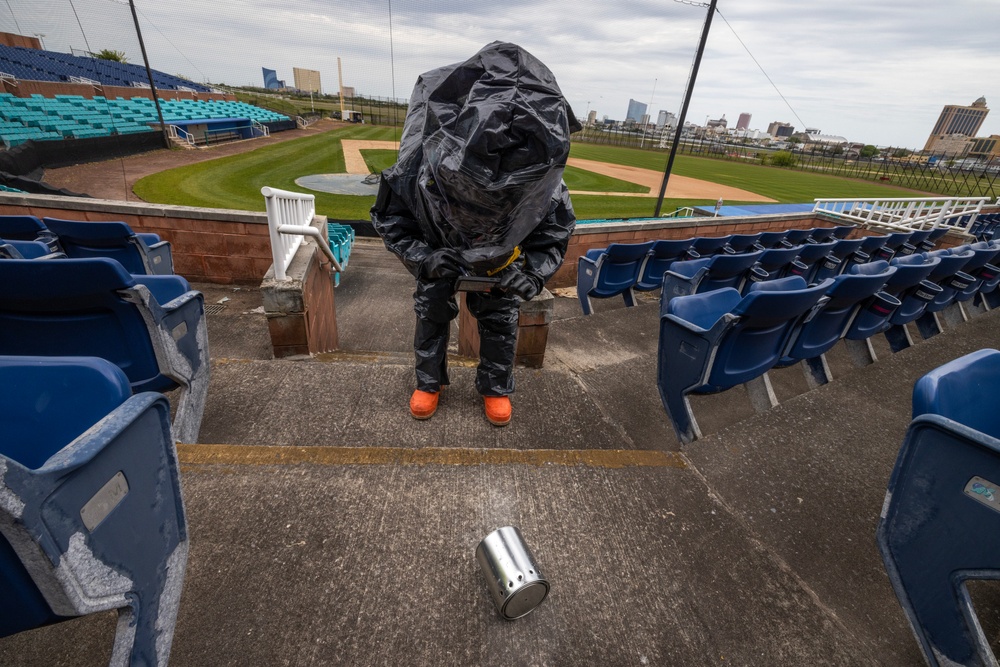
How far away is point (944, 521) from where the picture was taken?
1219mm

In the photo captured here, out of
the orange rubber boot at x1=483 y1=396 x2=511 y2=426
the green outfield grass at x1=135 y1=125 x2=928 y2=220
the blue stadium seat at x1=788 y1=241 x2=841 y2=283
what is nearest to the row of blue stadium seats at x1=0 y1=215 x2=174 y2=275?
the orange rubber boot at x1=483 y1=396 x2=511 y2=426

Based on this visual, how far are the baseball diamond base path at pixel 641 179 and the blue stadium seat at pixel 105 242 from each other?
17.5 m

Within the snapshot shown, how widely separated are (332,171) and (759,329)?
67.3ft

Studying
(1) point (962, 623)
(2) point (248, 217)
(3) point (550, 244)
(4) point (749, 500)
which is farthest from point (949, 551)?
(2) point (248, 217)

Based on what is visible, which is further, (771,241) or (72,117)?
(72,117)

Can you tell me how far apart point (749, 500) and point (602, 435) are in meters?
0.78

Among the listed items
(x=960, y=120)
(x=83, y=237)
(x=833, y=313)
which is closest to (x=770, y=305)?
(x=833, y=313)

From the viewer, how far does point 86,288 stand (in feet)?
5.20

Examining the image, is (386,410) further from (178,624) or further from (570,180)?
(570,180)

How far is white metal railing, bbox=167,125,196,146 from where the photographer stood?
20.0m

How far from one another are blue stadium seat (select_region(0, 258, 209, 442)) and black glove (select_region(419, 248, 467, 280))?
3.65 ft

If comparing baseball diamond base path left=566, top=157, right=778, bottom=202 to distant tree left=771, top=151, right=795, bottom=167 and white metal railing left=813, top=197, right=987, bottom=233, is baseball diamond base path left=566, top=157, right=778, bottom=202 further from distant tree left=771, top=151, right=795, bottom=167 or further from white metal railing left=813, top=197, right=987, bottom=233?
distant tree left=771, top=151, right=795, bottom=167

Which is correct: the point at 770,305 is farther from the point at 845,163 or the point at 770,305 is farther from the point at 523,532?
the point at 845,163

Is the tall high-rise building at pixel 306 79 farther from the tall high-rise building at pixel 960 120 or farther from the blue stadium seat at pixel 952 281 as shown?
the tall high-rise building at pixel 960 120
